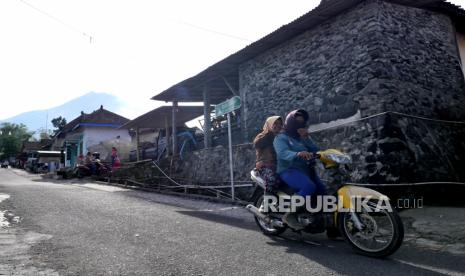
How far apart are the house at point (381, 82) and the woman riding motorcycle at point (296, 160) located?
121 inches

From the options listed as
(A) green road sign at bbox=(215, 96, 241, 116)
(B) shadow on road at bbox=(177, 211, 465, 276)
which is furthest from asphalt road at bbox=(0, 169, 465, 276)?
(A) green road sign at bbox=(215, 96, 241, 116)

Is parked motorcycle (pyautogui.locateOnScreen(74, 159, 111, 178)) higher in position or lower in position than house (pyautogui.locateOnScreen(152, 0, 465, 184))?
A: lower

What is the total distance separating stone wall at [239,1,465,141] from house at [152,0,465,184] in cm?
3

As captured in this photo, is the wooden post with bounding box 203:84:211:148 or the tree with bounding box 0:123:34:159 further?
the tree with bounding box 0:123:34:159

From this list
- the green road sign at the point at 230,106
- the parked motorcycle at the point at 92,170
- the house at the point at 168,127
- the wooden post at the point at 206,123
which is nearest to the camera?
the green road sign at the point at 230,106

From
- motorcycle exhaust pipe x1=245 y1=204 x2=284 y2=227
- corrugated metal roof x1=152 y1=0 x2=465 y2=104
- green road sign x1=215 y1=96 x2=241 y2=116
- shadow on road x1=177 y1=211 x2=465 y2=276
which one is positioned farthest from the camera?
corrugated metal roof x1=152 y1=0 x2=465 y2=104

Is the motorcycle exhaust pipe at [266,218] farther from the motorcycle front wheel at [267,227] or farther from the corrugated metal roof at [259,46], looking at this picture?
the corrugated metal roof at [259,46]

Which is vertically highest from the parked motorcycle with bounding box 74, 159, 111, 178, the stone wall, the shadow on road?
the stone wall

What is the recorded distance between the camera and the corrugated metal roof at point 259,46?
8523mm

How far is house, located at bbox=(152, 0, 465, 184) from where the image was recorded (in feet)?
24.2

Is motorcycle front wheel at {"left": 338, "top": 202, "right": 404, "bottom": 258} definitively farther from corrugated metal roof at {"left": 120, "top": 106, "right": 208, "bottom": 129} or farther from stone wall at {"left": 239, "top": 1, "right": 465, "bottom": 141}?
corrugated metal roof at {"left": 120, "top": 106, "right": 208, "bottom": 129}

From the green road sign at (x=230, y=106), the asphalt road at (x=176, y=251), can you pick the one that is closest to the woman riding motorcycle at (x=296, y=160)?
the asphalt road at (x=176, y=251)

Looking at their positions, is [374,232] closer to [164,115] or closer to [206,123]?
[206,123]

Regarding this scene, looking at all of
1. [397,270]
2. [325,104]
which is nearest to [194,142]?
[325,104]
